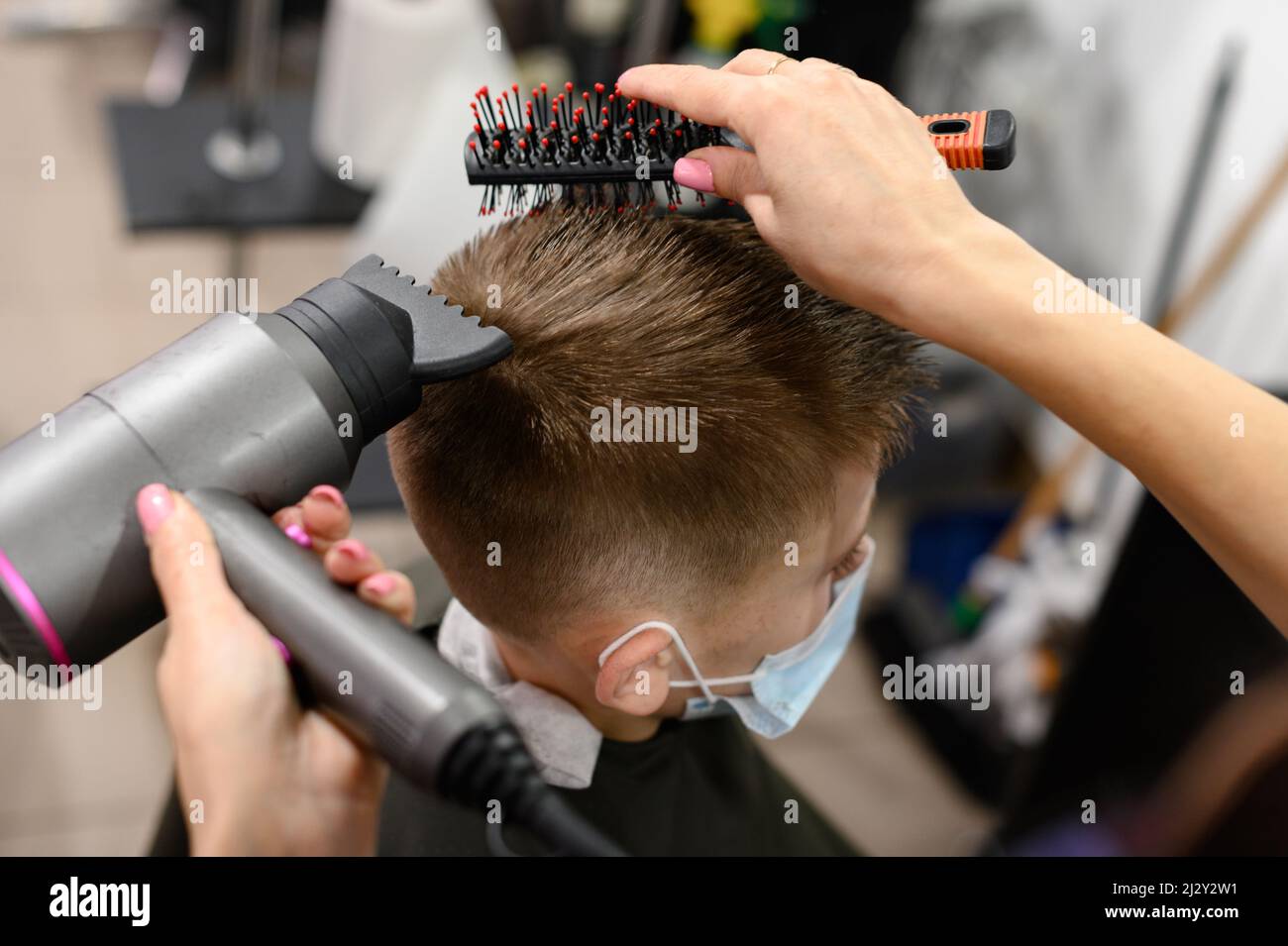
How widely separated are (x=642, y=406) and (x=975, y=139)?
1.13 feet

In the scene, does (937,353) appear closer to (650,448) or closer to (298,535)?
(650,448)

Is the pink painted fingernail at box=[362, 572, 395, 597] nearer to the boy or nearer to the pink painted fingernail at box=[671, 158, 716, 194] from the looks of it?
the boy

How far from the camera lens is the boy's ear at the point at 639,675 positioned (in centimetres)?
117

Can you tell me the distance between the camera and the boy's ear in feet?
3.85

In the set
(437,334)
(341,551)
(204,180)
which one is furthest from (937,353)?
(341,551)

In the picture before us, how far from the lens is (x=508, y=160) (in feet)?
3.67

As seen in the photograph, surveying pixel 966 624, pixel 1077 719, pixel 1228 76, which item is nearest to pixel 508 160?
pixel 1077 719

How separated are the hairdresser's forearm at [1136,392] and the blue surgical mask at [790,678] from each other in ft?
1.38

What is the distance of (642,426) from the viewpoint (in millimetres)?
1062

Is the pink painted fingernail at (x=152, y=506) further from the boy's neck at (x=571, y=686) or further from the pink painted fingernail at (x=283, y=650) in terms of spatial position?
the boy's neck at (x=571, y=686)

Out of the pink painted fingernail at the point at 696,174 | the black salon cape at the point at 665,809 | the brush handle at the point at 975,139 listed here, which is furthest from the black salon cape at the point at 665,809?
the brush handle at the point at 975,139

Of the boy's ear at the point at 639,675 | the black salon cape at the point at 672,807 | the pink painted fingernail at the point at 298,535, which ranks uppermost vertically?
the pink painted fingernail at the point at 298,535

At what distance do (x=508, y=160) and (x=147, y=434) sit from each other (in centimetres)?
41
